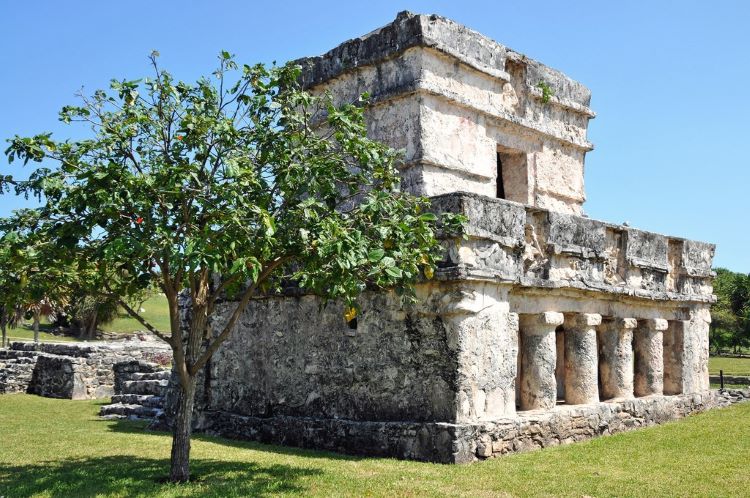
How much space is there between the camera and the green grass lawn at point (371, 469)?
285 inches

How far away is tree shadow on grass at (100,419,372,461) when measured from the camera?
9.48 metres

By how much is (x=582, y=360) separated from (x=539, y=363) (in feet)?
4.11

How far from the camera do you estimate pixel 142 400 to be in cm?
1498

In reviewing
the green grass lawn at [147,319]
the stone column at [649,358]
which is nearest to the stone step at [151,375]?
the stone column at [649,358]

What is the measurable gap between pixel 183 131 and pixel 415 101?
15.9 feet

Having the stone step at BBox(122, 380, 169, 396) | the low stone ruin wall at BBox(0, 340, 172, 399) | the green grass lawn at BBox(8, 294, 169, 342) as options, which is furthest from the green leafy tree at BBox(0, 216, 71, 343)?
the green grass lawn at BBox(8, 294, 169, 342)

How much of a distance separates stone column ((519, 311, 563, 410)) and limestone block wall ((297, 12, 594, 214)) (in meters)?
2.43

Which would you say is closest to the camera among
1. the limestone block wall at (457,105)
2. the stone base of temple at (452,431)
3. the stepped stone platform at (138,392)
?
the stone base of temple at (452,431)

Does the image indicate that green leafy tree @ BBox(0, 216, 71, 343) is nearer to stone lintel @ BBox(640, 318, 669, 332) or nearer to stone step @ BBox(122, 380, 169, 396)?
stone step @ BBox(122, 380, 169, 396)

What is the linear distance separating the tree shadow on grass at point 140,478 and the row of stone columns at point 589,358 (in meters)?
3.79

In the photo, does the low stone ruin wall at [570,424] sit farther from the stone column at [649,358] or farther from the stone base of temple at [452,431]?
the stone column at [649,358]

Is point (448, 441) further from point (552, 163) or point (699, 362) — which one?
point (699, 362)

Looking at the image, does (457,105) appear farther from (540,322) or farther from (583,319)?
(583,319)

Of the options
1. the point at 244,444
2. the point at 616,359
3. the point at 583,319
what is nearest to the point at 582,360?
the point at 583,319
